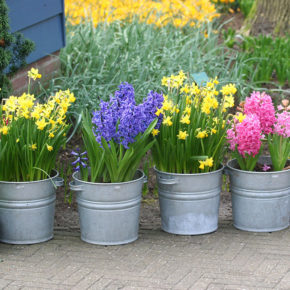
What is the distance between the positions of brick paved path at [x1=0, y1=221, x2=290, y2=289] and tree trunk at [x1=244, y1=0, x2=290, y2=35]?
4758 millimetres

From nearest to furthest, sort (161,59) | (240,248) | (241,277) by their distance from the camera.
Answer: (241,277) → (240,248) → (161,59)

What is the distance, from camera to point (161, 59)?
19.8ft

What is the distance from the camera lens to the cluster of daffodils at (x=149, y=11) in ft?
23.7

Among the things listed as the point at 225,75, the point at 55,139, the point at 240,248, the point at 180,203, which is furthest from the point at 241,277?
the point at 225,75

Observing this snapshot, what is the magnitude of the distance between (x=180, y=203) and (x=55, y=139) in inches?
33.7

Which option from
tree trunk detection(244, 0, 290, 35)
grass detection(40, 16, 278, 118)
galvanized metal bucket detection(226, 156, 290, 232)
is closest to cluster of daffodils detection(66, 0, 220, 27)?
grass detection(40, 16, 278, 118)

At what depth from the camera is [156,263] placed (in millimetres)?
3438

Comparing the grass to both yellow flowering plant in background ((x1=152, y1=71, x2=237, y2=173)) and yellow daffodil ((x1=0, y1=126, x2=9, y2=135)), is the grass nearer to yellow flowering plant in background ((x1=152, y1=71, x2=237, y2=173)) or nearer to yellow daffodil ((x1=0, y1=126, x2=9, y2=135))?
yellow flowering plant in background ((x1=152, y1=71, x2=237, y2=173))

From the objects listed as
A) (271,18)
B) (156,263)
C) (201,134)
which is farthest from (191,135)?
(271,18)

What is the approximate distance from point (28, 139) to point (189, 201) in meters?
1.04

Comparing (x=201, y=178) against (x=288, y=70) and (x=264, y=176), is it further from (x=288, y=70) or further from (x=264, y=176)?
(x=288, y=70)

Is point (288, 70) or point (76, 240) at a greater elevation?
point (288, 70)

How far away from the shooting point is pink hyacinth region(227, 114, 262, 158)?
367cm

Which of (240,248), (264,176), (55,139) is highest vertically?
(55,139)
